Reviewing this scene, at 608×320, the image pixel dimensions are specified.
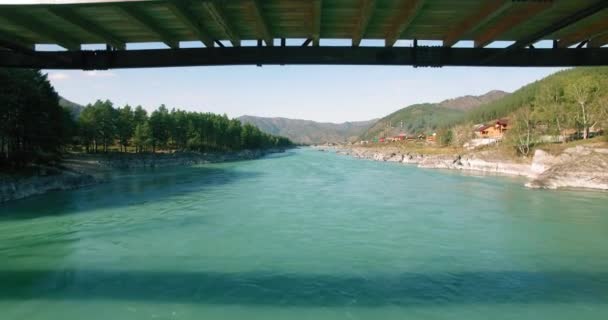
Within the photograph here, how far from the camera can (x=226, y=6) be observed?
5555 mm

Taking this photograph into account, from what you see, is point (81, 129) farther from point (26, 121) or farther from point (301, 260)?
point (301, 260)

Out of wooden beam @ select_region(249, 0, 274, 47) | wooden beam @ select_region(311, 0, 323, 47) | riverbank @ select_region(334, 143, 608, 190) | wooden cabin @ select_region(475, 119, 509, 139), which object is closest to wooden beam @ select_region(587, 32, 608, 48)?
wooden beam @ select_region(311, 0, 323, 47)

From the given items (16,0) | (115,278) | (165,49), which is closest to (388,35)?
(165,49)

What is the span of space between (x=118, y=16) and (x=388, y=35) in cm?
487

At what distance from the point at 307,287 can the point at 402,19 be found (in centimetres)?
877

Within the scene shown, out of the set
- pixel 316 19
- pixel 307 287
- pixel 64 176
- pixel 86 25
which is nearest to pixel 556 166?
pixel 307 287

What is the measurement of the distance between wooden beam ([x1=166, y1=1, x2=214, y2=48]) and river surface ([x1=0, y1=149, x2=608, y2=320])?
7348mm

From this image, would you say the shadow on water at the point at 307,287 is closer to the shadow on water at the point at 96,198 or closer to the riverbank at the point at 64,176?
the shadow on water at the point at 96,198

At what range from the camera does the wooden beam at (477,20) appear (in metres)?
5.18

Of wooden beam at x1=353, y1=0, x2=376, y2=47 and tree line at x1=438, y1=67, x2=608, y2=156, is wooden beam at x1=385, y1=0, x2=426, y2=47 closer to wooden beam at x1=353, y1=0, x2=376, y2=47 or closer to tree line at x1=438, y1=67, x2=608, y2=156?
wooden beam at x1=353, y1=0, x2=376, y2=47

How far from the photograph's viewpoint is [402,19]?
590 cm

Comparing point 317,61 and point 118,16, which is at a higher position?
point 118,16

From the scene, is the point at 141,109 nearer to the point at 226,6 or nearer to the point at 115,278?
the point at 115,278

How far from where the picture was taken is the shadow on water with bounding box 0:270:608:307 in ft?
34.2
